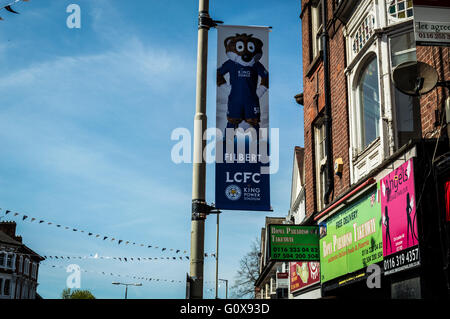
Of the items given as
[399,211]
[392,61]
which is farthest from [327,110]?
[399,211]

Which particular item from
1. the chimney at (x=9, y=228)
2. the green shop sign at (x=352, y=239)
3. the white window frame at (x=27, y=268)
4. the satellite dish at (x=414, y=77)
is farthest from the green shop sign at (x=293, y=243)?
the white window frame at (x=27, y=268)

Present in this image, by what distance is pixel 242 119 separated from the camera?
12148 mm

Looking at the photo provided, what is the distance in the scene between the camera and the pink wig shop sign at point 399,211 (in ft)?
32.9

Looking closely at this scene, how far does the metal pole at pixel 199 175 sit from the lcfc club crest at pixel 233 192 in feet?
7.04

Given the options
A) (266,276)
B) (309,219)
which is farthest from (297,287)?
(266,276)

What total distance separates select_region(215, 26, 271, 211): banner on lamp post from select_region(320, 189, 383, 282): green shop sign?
7.17 ft

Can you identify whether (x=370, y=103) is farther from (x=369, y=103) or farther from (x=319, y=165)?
(x=319, y=165)

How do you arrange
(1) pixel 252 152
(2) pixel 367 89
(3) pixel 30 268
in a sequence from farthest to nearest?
(3) pixel 30 268 → (2) pixel 367 89 → (1) pixel 252 152

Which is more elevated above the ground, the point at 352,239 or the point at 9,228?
the point at 9,228

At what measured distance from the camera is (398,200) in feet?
34.6

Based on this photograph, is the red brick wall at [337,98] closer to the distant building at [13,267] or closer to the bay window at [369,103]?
the bay window at [369,103]

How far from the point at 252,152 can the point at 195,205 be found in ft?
10.6

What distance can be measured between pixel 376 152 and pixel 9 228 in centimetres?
6364
